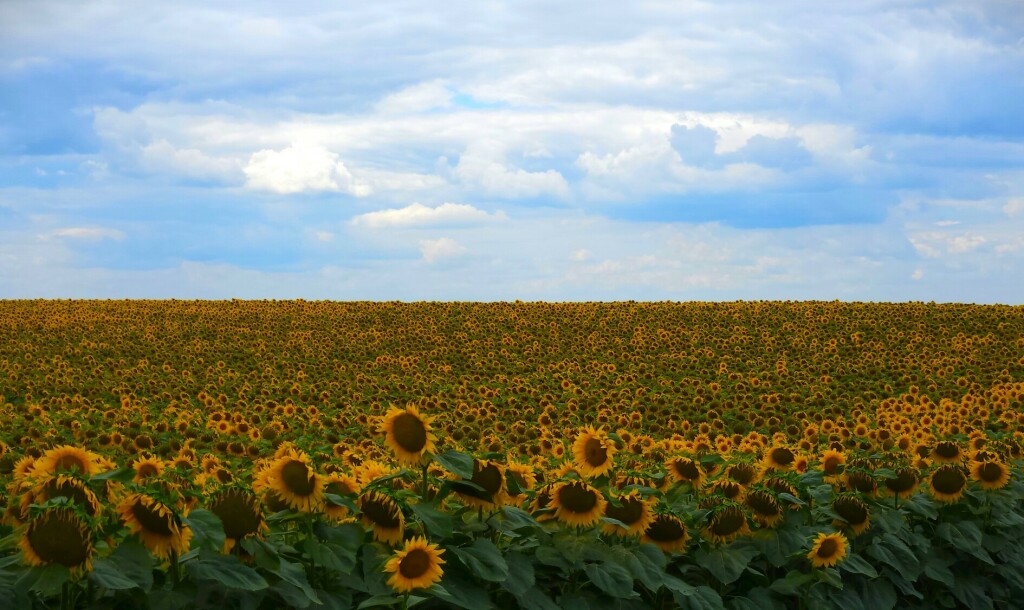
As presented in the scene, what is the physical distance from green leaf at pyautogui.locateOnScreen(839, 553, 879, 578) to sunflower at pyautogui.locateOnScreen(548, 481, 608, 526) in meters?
1.92

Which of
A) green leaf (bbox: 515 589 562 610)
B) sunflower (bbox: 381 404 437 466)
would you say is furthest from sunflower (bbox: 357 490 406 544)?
green leaf (bbox: 515 589 562 610)

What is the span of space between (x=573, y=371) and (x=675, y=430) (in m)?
5.34

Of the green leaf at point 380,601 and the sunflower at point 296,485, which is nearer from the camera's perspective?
the green leaf at point 380,601

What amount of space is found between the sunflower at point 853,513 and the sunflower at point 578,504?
6.93ft

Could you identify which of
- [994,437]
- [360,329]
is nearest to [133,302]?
[360,329]

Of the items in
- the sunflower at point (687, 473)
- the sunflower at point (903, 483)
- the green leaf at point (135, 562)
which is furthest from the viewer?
the sunflower at point (903, 483)

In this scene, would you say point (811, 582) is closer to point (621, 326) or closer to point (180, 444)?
point (180, 444)

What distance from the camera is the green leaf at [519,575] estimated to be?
4277 millimetres

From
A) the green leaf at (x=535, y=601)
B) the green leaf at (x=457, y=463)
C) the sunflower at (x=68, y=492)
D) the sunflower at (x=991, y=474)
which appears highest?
the green leaf at (x=457, y=463)

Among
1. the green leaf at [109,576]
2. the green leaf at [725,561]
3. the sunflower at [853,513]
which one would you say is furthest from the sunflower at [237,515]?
the sunflower at [853,513]

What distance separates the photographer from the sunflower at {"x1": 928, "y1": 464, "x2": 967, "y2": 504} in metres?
6.66

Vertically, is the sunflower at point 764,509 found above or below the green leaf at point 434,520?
below

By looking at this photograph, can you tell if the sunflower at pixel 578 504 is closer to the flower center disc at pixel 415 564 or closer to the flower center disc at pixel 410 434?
the flower center disc at pixel 410 434

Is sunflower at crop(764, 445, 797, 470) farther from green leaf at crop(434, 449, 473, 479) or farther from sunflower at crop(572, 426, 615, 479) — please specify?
green leaf at crop(434, 449, 473, 479)
